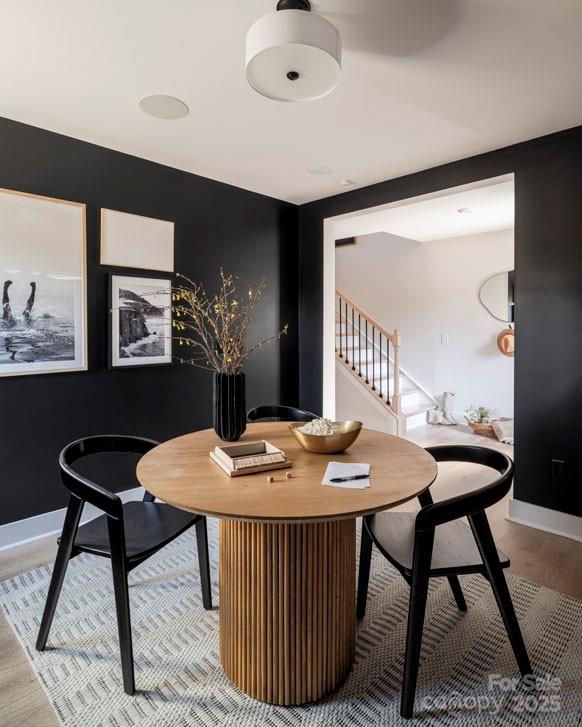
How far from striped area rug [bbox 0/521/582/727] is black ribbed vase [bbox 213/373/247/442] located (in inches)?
33.5

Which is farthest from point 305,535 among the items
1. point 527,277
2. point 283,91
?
point 527,277

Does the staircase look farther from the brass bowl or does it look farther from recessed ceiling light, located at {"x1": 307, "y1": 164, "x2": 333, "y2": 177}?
the brass bowl

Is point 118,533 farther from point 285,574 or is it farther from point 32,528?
point 32,528

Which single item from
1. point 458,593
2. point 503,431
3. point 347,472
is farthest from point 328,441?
point 503,431

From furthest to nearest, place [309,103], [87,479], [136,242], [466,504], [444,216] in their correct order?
[444,216] < [136,242] < [309,103] < [87,479] < [466,504]

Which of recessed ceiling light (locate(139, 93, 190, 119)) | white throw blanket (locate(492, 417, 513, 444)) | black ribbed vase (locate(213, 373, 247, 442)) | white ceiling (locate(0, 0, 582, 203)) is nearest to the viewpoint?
white ceiling (locate(0, 0, 582, 203))

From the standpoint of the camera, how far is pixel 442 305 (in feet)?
19.5

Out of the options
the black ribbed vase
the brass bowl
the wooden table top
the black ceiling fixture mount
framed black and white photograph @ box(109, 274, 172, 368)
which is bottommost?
the wooden table top

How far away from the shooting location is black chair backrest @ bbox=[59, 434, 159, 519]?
1484 millimetres

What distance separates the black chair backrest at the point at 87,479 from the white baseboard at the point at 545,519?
245 cm

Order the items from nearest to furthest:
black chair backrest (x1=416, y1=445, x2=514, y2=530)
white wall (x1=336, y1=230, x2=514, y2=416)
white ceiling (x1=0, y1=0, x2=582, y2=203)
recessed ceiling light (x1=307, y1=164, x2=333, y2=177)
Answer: black chair backrest (x1=416, y1=445, x2=514, y2=530) → white ceiling (x1=0, y1=0, x2=582, y2=203) → recessed ceiling light (x1=307, y1=164, x2=333, y2=177) → white wall (x1=336, y1=230, x2=514, y2=416)

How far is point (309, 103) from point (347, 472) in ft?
6.30

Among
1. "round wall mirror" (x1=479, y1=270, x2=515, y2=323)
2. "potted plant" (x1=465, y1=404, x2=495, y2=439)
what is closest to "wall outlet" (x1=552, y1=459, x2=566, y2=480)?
"potted plant" (x1=465, y1=404, x2=495, y2=439)

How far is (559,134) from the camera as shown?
2705 millimetres
